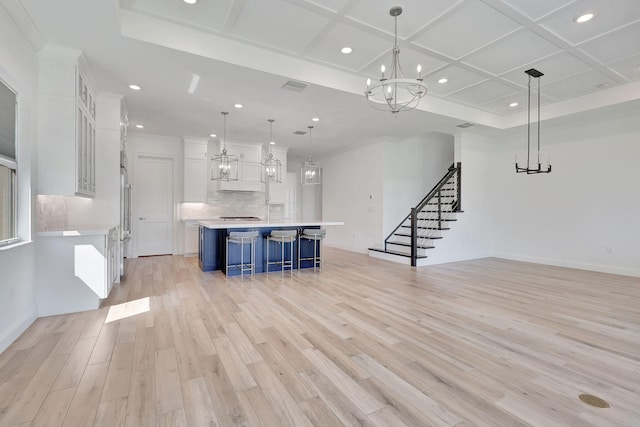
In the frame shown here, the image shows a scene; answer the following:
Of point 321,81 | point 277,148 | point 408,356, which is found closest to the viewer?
point 408,356

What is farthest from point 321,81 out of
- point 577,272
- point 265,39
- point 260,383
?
point 577,272

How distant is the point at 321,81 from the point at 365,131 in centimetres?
298

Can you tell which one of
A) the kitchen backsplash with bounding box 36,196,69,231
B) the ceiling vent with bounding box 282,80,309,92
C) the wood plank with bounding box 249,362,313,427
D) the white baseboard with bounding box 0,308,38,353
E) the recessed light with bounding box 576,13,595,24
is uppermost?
the recessed light with bounding box 576,13,595,24

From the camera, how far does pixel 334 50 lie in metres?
3.96

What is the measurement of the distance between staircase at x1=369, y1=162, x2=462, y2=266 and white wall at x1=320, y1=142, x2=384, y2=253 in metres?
0.52

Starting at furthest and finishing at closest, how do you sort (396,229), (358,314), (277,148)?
(277,148), (396,229), (358,314)

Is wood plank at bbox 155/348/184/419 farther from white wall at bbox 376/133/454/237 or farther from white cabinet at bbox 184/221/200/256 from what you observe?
white wall at bbox 376/133/454/237

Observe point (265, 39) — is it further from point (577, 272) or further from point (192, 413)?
point (577, 272)

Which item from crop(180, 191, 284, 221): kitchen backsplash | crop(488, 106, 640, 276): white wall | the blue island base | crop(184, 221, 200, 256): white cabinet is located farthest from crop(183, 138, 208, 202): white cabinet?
crop(488, 106, 640, 276): white wall

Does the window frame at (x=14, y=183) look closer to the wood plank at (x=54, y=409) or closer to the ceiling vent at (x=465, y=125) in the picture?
the wood plank at (x=54, y=409)

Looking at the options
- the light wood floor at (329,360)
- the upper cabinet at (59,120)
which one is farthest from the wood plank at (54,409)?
the upper cabinet at (59,120)

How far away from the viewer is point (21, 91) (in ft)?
9.44

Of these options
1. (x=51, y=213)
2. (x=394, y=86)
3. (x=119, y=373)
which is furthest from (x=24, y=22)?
(x=394, y=86)

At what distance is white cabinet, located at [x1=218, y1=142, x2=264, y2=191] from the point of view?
8148mm
